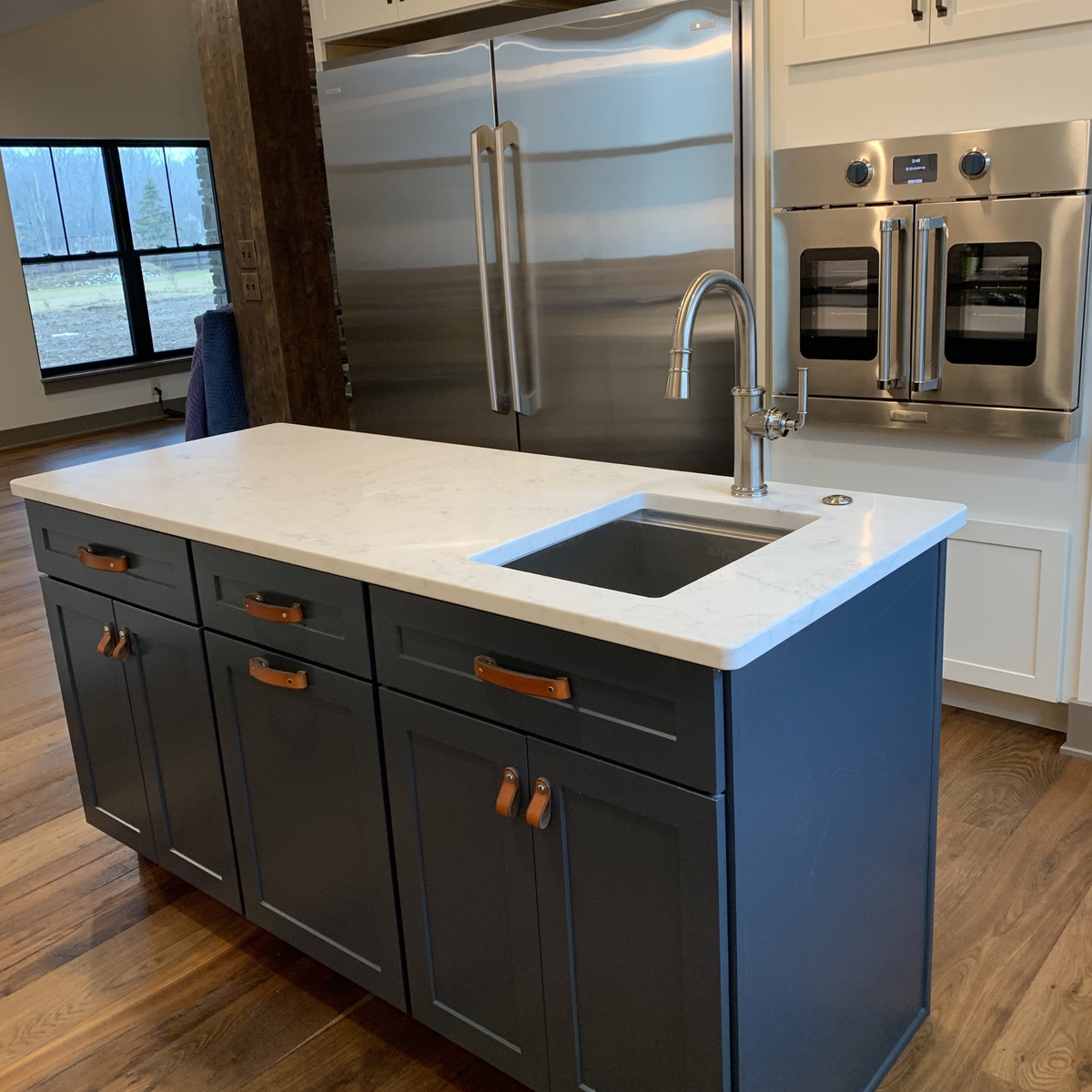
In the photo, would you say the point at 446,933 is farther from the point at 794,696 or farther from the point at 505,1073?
the point at 794,696

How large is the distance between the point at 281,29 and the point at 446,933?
130 inches

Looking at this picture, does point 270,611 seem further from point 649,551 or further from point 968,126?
point 968,126

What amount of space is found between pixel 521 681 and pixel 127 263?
773cm

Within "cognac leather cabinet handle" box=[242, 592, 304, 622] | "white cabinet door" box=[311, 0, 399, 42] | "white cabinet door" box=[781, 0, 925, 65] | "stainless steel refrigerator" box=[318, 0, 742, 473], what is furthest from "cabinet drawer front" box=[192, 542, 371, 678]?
"white cabinet door" box=[311, 0, 399, 42]

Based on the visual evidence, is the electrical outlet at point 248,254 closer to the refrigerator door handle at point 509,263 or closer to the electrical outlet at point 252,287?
the electrical outlet at point 252,287

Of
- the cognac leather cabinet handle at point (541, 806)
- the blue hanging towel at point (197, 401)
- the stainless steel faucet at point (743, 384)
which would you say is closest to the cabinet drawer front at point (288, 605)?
the cognac leather cabinet handle at point (541, 806)

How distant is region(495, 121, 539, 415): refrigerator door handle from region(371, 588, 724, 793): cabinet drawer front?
1.84 metres

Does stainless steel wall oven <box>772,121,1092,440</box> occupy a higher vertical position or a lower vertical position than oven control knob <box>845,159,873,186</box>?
lower

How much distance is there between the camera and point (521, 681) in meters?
1.35

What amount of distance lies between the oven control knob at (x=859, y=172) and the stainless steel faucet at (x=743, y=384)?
3.71 ft

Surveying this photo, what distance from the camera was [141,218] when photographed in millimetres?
8133

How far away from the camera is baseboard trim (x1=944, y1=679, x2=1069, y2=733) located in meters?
2.76

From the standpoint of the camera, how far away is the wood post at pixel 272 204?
12.3 feet

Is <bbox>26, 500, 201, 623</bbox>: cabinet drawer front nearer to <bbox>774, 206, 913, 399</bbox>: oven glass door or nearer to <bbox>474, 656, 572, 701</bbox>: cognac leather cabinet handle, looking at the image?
<bbox>474, 656, 572, 701</bbox>: cognac leather cabinet handle
